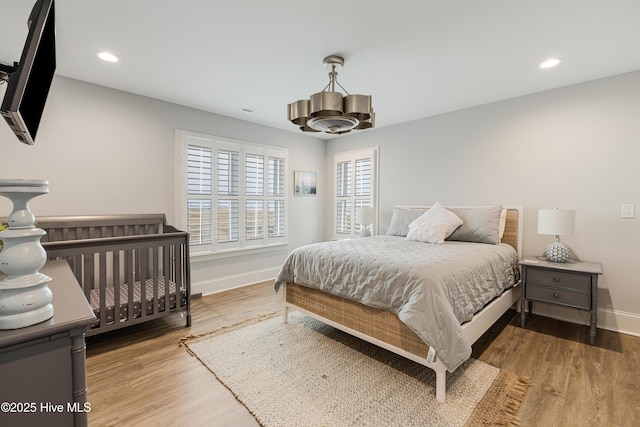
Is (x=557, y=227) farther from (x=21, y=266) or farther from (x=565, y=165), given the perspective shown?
(x=21, y=266)

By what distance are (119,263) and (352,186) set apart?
11.5ft

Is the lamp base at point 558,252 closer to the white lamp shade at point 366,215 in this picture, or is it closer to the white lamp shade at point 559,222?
the white lamp shade at point 559,222

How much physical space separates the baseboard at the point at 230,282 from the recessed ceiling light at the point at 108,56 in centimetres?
256

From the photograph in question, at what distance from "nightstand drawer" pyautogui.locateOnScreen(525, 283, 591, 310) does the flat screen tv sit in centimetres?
366

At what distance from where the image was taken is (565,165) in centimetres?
305

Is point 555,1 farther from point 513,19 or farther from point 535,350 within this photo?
point 535,350

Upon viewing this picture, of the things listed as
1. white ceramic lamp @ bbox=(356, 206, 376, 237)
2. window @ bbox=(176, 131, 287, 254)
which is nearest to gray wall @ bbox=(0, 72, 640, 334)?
window @ bbox=(176, 131, 287, 254)

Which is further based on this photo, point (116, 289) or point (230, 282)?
point (230, 282)

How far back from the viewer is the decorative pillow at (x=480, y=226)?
3.19 meters

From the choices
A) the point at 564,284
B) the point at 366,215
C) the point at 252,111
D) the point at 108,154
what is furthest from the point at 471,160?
the point at 108,154

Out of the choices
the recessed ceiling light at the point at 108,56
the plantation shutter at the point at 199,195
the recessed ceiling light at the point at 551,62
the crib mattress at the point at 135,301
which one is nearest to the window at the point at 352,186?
the plantation shutter at the point at 199,195

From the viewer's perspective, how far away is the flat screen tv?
2.88 ft

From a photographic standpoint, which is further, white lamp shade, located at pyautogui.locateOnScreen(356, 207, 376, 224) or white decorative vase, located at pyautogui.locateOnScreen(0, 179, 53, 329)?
white lamp shade, located at pyautogui.locateOnScreen(356, 207, 376, 224)

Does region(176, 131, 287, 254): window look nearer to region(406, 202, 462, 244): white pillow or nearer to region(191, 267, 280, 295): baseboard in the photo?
region(191, 267, 280, 295): baseboard
